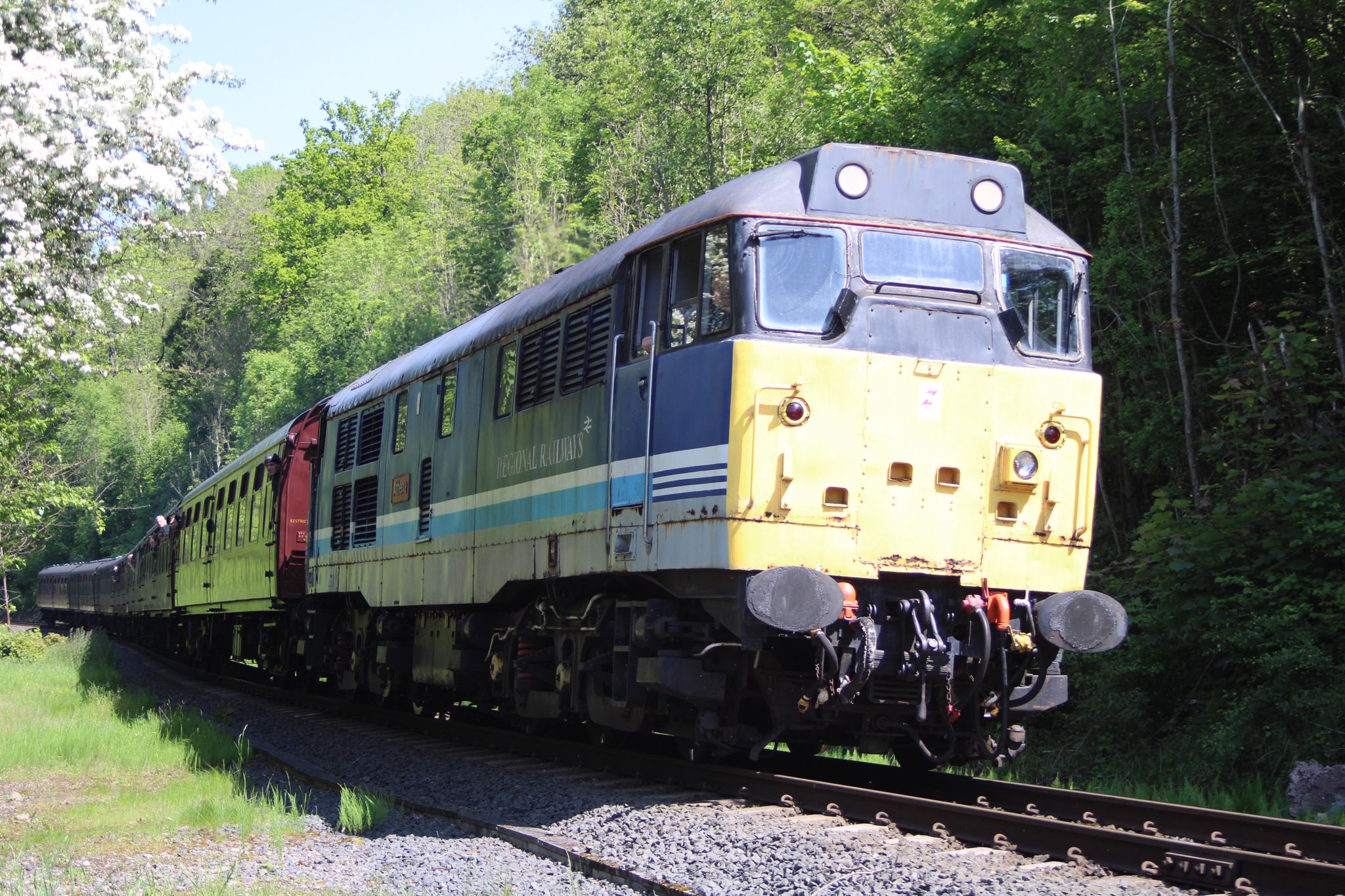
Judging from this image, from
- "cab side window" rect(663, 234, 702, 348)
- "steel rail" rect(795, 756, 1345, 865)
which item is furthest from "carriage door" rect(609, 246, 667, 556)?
"steel rail" rect(795, 756, 1345, 865)

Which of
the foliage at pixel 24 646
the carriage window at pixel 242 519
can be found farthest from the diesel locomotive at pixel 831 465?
the foliage at pixel 24 646

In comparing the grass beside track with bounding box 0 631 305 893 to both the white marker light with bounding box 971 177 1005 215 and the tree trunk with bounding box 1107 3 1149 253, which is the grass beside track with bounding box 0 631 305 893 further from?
the tree trunk with bounding box 1107 3 1149 253

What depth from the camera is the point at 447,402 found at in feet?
41.5

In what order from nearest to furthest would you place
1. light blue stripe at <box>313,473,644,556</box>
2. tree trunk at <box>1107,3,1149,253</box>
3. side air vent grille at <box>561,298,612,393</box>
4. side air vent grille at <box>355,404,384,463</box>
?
light blue stripe at <box>313,473,644,556</box> < side air vent grille at <box>561,298,612,393</box> < tree trunk at <box>1107,3,1149,253</box> < side air vent grille at <box>355,404,384,463</box>

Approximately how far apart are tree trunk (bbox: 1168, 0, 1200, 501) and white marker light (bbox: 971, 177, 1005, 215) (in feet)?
18.3

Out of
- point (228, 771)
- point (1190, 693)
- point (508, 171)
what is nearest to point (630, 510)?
point (228, 771)

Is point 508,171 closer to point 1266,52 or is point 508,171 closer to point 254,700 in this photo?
point 254,700

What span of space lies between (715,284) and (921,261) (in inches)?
50.5

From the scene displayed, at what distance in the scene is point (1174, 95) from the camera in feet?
48.0

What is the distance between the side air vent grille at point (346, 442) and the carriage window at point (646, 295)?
7.75 metres

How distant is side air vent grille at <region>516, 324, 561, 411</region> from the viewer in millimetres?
10195

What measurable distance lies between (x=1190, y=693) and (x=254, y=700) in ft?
42.0

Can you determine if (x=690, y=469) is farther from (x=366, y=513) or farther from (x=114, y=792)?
(x=366, y=513)

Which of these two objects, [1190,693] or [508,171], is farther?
[508,171]
